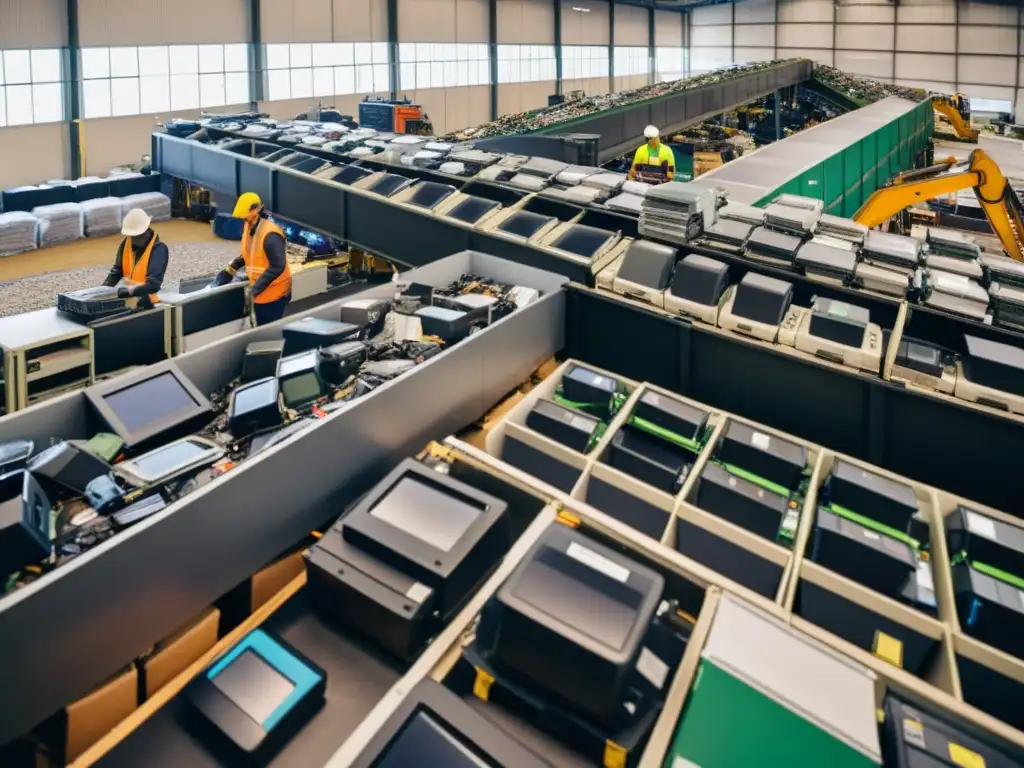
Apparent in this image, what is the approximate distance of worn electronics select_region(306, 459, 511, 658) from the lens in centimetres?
190

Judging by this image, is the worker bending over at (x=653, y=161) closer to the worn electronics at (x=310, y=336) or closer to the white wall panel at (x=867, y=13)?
the worn electronics at (x=310, y=336)

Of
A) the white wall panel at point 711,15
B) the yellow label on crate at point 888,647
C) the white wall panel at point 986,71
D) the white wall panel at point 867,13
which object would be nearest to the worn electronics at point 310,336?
the yellow label on crate at point 888,647

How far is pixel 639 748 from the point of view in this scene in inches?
66.1

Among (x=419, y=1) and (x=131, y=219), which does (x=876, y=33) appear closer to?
(x=419, y=1)

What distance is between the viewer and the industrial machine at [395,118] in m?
13.1

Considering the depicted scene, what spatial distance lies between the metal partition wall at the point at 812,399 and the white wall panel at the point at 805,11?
2927cm

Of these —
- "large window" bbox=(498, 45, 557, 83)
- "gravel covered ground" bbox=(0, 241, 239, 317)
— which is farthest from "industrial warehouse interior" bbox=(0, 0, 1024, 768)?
"large window" bbox=(498, 45, 557, 83)

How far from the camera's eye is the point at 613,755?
1621 mm

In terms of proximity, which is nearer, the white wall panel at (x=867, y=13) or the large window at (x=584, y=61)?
the large window at (x=584, y=61)

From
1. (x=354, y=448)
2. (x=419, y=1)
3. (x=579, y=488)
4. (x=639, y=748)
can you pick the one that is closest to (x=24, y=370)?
(x=354, y=448)

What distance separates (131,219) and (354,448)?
311 centimetres

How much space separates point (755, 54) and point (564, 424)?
31.4 meters

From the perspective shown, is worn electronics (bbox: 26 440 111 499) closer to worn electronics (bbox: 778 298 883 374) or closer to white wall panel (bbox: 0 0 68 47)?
worn electronics (bbox: 778 298 883 374)

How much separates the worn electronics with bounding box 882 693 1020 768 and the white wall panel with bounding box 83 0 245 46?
44.7ft
